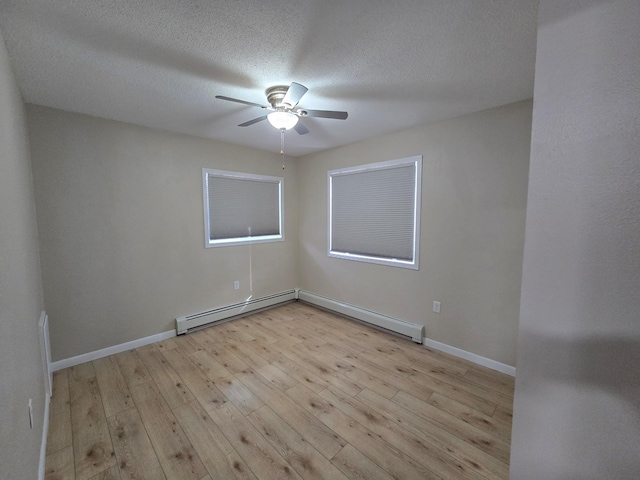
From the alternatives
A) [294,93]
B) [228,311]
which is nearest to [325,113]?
[294,93]

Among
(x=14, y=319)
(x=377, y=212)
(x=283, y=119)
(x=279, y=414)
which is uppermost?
(x=283, y=119)

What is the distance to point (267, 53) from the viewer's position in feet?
5.07

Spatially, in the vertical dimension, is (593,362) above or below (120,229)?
below

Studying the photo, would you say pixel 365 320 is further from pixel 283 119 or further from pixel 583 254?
pixel 583 254

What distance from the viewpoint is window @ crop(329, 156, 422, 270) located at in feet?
9.81

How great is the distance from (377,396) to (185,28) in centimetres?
283

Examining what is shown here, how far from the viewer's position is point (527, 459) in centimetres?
77

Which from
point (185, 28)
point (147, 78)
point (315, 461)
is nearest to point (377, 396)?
point (315, 461)

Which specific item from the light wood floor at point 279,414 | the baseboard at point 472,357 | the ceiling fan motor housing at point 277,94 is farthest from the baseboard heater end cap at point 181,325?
the baseboard at point 472,357

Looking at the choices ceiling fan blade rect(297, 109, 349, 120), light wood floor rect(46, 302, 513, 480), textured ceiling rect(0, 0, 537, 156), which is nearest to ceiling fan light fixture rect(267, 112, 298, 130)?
ceiling fan blade rect(297, 109, 349, 120)

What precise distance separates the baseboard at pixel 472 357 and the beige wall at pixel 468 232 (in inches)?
2.1

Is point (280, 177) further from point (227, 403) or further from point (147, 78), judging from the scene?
point (227, 403)

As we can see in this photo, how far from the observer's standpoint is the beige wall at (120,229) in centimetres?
235

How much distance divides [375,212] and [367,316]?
4.62ft
